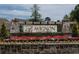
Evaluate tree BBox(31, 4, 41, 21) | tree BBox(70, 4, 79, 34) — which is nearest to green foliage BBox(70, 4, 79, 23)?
tree BBox(70, 4, 79, 34)

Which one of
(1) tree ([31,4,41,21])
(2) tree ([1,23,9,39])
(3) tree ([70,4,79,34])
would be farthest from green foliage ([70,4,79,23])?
(2) tree ([1,23,9,39])

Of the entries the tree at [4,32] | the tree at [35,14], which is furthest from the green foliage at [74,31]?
the tree at [4,32]

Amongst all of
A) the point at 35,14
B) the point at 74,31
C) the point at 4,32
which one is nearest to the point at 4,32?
the point at 4,32

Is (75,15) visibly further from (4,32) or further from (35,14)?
(4,32)

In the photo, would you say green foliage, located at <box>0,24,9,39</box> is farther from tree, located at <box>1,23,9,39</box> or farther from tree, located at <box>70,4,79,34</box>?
tree, located at <box>70,4,79,34</box>

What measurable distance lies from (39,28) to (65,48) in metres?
0.34

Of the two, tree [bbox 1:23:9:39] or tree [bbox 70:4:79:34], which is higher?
tree [bbox 70:4:79:34]

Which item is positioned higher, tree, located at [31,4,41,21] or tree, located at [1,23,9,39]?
tree, located at [31,4,41,21]

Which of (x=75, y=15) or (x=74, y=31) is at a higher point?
(x=75, y=15)

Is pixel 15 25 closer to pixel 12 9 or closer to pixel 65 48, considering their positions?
pixel 12 9

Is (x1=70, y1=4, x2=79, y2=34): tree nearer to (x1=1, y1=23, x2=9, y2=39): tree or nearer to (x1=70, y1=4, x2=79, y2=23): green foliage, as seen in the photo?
(x1=70, y1=4, x2=79, y2=23): green foliage
